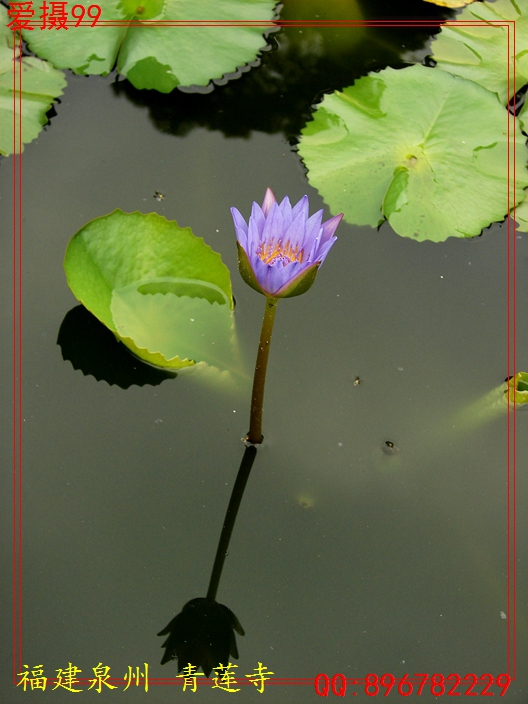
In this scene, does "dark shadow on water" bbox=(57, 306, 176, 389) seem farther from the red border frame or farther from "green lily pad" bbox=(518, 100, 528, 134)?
"green lily pad" bbox=(518, 100, 528, 134)

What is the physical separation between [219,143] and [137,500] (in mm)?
1278

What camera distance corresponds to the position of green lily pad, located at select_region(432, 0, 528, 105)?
8.45 ft

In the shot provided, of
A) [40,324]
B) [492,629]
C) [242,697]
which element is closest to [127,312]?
[40,324]

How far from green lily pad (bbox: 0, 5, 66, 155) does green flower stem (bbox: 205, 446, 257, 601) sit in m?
1.31

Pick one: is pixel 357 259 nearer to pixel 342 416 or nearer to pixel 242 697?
pixel 342 416

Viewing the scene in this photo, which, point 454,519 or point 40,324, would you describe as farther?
point 40,324

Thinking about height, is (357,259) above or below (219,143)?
below

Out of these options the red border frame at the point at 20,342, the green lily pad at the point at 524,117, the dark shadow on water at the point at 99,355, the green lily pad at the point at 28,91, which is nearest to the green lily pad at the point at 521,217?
the red border frame at the point at 20,342

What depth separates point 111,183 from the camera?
232 centimetres

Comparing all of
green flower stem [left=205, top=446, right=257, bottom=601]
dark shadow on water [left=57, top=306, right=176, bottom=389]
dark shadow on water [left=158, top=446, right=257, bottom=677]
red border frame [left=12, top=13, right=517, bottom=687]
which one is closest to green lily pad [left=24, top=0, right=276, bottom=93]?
red border frame [left=12, top=13, right=517, bottom=687]

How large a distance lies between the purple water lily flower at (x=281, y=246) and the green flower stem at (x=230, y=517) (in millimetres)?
573

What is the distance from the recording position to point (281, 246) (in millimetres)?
1597

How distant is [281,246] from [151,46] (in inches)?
49.7

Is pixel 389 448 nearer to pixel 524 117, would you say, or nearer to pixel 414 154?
pixel 414 154
